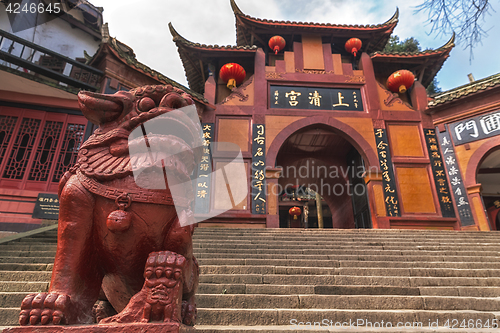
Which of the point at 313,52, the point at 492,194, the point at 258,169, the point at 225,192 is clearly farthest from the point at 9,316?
the point at 492,194

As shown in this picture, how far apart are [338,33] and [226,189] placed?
6.78m

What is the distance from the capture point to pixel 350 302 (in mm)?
2641

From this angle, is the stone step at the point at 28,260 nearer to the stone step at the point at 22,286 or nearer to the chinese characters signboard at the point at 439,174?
the stone step at the point at 22,286

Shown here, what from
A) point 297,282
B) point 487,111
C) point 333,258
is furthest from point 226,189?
point 487,111

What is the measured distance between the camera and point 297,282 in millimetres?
3119

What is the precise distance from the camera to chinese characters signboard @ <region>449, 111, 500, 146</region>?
798 cm

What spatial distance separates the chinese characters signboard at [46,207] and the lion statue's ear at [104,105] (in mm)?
5930

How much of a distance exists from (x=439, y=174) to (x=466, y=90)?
2.49 metres

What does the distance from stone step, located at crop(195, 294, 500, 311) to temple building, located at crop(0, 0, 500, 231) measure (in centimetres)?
527

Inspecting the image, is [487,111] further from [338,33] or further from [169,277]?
[169,277]

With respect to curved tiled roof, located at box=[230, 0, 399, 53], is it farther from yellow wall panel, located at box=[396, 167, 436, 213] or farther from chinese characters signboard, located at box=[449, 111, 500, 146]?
yellow wall panel, located at box=[396, 167, 436, 213]

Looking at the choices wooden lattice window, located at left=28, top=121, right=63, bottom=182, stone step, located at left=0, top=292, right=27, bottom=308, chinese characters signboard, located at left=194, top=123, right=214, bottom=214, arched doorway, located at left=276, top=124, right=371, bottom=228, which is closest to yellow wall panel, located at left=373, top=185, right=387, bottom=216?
arched doorway, located at left=276, top=124, right=371, bottom=228

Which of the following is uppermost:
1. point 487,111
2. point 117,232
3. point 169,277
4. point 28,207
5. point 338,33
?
point 338,33

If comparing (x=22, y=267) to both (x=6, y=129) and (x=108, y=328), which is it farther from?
(x=6, y=129)
